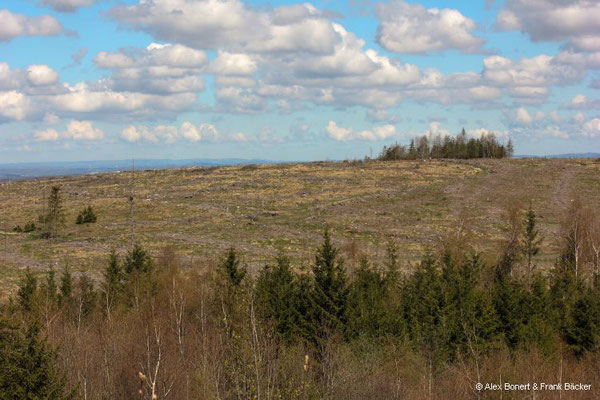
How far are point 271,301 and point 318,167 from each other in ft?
374

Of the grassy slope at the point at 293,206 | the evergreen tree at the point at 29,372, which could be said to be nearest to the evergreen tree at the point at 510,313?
the grassy slope at the point at 293,206

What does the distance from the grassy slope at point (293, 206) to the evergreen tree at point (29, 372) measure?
41276mm

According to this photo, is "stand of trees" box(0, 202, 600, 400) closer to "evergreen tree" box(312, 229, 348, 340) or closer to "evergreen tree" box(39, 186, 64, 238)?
"evergreen tree" box(312, 229, 348, 340)

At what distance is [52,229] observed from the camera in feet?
274

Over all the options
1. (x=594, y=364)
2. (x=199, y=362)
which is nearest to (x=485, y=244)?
(x=594, y=364)

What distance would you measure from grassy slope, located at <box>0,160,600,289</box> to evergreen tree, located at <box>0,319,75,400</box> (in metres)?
41.3

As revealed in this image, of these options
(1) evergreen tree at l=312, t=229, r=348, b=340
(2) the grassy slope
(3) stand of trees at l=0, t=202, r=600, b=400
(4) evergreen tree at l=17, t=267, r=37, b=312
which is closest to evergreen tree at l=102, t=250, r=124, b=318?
(3) stand of trees at l=0, t=202, r=600, b=400

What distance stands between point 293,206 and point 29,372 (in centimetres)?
8680

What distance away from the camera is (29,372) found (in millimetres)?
16234

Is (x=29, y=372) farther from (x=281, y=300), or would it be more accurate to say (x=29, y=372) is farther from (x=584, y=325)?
(x=584, y=325)

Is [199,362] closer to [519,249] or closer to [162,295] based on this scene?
[162,295]

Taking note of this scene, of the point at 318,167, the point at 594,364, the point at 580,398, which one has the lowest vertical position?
the point at 594,364

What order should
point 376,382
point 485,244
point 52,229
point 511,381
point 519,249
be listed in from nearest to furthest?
point 511,381
point 376,382
point 519,249
point 485,244
point 52,229

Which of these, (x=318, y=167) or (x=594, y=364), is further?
(x=318, y=167)
